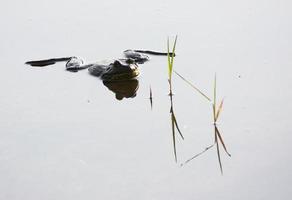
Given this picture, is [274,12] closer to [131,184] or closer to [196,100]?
[196,100]

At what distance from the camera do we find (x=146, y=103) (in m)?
4.98

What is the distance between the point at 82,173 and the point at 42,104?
130 centimetres

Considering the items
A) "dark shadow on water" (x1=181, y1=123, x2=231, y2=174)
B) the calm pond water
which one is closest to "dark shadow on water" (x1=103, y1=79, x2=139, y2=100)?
the calm pond water

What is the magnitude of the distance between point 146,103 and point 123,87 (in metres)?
0.67

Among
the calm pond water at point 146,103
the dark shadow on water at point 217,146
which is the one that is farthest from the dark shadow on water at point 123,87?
the dark shadow on water at point 217,146

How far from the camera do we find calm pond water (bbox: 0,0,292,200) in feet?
12.4

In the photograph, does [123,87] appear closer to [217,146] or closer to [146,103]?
[146,103]

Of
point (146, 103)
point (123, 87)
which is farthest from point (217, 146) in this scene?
point (123, 87)

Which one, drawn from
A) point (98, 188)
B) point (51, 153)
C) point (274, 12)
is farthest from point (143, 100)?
point (274, 12)

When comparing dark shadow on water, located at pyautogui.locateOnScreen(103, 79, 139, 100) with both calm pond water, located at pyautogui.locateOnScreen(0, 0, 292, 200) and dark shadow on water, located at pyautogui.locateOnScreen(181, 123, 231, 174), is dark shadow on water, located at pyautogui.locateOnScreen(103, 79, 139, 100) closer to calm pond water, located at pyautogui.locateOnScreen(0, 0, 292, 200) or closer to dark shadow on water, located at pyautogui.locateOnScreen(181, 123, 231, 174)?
calm pond water, located at pyautogui.locateOnScreen(0, 0, 292, 200)

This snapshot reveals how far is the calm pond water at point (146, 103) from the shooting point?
379 cm

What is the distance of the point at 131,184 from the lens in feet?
12.3

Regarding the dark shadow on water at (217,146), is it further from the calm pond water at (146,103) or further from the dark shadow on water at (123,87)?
the dark shadow on water at (123,87)

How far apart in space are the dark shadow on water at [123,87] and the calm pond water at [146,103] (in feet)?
0.17
